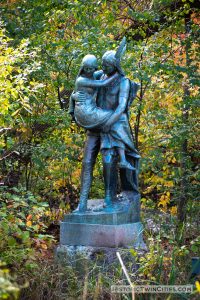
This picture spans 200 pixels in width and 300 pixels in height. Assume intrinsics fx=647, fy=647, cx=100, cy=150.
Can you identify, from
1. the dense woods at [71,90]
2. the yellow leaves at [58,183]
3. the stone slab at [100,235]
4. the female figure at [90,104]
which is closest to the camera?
the stone slab at [100,235]

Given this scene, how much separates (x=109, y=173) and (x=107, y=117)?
652mm

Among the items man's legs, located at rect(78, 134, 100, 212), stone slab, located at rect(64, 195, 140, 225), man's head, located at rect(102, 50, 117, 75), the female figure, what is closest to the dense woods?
stone slab, located at rect(64, 195, 140, 225)

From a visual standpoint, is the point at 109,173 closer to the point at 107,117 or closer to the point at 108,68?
the point at 107,117

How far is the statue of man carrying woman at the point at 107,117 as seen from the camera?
24.0ft

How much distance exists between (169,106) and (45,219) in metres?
3.13

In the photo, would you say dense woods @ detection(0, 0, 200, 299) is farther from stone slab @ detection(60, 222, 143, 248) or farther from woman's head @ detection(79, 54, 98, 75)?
woman's head @ detection(79, 54, 98, 75)

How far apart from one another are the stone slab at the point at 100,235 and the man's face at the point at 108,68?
1.75 meters

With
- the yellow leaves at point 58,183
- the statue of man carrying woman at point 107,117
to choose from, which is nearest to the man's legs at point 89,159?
the statue of man carrying woman at point 107,117

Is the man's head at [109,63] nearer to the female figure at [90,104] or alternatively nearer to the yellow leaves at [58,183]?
the female figure at [90,104]

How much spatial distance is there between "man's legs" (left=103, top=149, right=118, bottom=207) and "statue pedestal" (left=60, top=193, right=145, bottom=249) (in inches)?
4.5

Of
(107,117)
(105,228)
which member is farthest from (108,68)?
(105,228)

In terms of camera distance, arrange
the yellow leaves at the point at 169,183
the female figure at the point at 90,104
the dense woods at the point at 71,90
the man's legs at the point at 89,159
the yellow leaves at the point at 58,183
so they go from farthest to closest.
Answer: the yellow leaves at the point at 58,183, the yellow leaves at the point at 169,183, the dense woods at the point at 71,90, the man's legs at the point at 89,159, the female figure at the point at 90,104

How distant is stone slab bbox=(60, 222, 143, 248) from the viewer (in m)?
6.99

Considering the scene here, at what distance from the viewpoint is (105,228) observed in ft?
23.0
